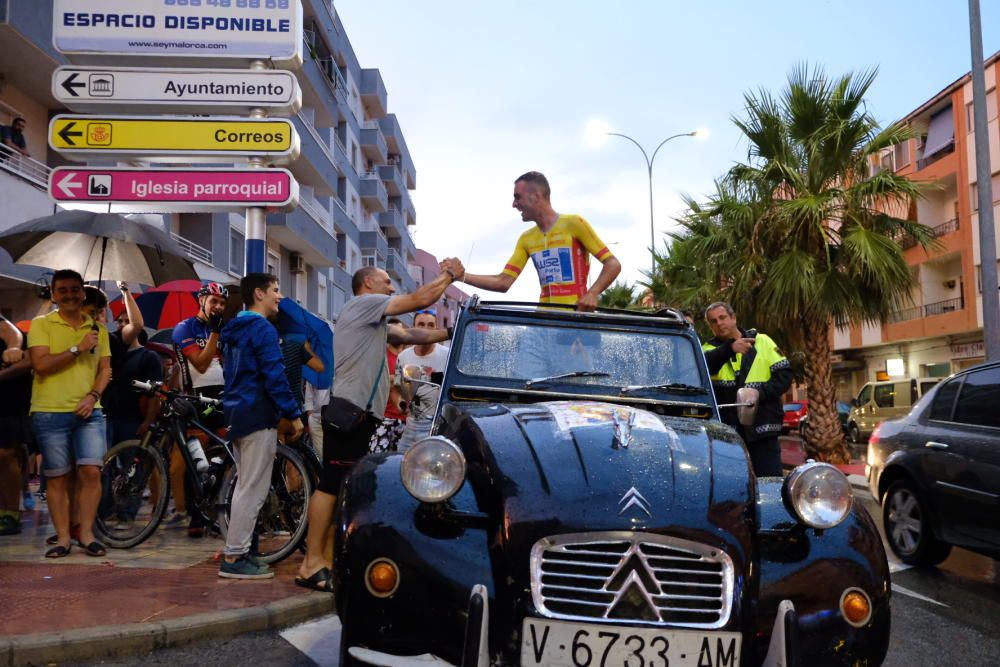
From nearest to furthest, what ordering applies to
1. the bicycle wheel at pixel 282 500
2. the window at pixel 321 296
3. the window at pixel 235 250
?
1. the bicycle wheel at pixel 282 500
2. the window at pixel 235 250
3. the window at pixel 321 296

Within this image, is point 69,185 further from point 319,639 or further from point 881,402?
point 881,402

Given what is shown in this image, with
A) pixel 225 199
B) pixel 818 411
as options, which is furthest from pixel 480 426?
pixel 818 411

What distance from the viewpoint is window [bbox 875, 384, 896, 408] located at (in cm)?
2634

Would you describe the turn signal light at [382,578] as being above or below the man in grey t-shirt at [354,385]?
below

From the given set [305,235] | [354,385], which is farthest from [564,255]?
[305,235]

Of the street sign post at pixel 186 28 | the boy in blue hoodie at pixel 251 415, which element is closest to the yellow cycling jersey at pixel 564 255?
the boy in blue hoodie at pixel 251 415

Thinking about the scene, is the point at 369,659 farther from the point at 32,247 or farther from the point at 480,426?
the point at 32,247

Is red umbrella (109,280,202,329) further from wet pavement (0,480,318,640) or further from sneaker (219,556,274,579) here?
sneaker (219,556,274,579)

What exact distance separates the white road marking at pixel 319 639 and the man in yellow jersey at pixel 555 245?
2.04 meters

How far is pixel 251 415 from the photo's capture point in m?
5.75

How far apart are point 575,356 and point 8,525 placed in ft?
18.5

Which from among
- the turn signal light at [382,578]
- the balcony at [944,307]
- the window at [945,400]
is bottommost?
the turn signal light at [382,578]

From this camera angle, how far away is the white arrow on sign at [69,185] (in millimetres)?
8156

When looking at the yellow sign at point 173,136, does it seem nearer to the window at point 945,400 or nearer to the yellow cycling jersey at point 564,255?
the yellow cycling jersey at point 564,255
